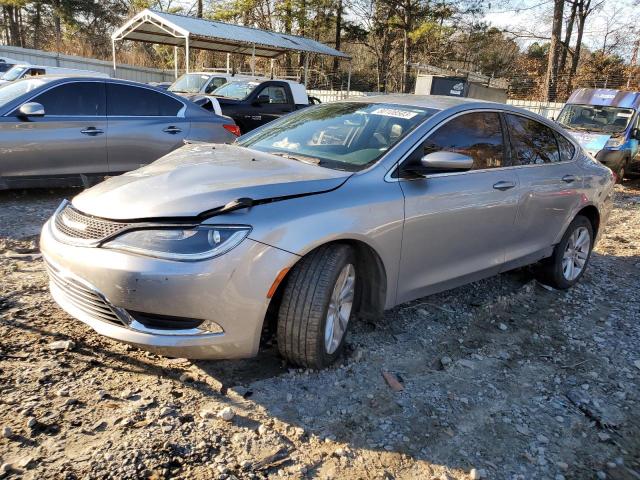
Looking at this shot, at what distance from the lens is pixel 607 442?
2.89 meters

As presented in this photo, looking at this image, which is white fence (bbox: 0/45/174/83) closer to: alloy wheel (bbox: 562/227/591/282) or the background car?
the background car

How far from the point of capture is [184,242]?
2641 millimetres

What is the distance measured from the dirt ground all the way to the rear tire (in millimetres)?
880

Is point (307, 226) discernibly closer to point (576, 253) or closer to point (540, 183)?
point (540, 183)

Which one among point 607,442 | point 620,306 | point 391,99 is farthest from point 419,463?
point 620,306

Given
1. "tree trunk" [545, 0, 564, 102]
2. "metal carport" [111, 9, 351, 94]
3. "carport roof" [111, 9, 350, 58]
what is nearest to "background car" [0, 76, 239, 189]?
"metal carport" [111, 9, 351, 94]

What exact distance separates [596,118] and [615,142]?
4.49 ft

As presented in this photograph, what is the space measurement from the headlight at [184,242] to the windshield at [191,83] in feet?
36.3

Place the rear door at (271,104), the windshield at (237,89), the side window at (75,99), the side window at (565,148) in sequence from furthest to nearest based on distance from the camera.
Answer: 1. the windshield at (237,89)
2. the rear door at (271,104)
3. the side window at (75,99)
4. the side window at (565,148)

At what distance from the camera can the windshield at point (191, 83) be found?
519 inches

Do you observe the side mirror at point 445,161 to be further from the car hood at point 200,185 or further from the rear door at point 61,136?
the rear door at point 61,136

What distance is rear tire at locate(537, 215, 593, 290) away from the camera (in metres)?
4.98

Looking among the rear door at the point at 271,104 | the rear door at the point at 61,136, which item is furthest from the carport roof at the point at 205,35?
the rear door at the point at 61,136

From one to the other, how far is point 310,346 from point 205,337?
1.98ft
